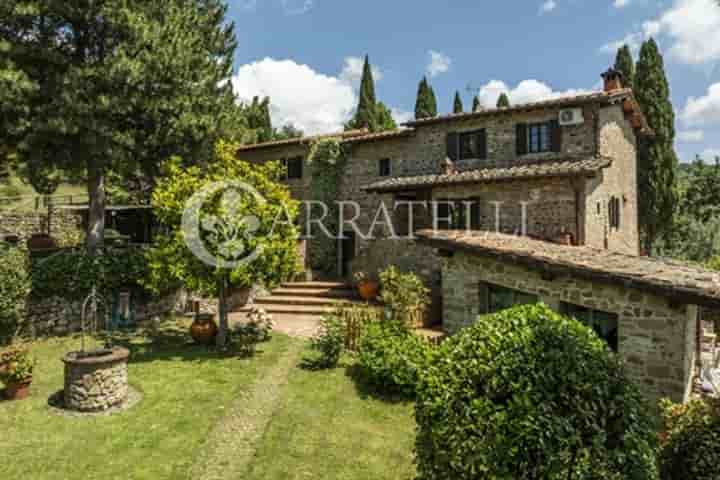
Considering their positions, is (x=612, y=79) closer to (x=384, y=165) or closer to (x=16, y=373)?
(x=384, y=165)

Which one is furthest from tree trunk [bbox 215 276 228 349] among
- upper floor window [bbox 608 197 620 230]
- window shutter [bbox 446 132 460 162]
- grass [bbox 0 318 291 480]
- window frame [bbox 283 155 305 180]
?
upper floor window [bbox 608 197 620 230]

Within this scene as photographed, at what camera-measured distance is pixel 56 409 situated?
30.0 ft

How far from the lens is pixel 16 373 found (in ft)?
31.0

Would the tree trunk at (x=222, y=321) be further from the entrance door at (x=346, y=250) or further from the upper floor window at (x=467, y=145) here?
the upper floor window at (x=467, y=145)

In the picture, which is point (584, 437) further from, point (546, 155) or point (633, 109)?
point (633, 109)

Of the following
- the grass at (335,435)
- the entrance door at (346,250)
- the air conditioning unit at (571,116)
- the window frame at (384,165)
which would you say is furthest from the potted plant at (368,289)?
the air conditioning unit at (571,116)

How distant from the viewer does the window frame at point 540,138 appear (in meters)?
16.4

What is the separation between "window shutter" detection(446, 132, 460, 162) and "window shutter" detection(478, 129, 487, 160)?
3.16 feet

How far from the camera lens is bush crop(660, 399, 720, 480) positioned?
534 centimetres

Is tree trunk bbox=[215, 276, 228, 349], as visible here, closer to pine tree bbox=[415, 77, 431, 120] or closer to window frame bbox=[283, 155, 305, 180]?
window frame bbox=[283, 155, 305, 180]

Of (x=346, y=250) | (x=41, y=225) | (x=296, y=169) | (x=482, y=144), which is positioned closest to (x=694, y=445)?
(x=482, y=144)

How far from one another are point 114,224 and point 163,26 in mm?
14260

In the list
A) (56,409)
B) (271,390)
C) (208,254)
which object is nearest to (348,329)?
(271,390)

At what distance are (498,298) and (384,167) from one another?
447 inches
